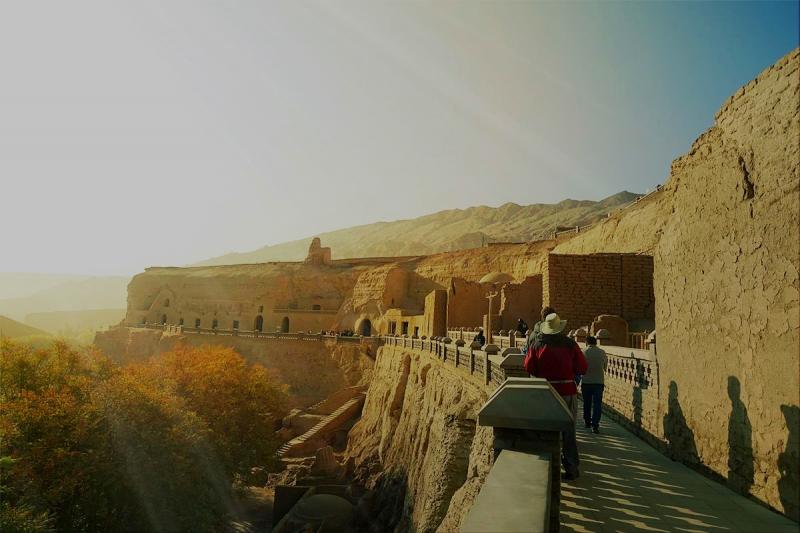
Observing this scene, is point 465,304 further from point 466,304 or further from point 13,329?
point 13,329

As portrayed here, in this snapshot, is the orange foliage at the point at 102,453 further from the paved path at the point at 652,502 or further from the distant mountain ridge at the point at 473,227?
the distant mountain ridge at the point at 473,227

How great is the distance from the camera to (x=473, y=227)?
11125cm

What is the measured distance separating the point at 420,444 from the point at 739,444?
1002 cm

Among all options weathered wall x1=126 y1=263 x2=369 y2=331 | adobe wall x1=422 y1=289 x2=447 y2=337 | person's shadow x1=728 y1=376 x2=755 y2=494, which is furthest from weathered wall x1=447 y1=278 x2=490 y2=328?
person's shadow x1=728 y1=376 x2=755 y2=494

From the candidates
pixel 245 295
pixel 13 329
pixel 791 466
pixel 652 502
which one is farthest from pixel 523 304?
pixel 13 329

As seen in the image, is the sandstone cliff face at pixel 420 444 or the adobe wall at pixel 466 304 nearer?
the sandstone cliff face at pixel 420 444

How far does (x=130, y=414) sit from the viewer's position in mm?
15109

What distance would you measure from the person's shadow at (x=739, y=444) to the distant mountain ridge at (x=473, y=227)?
6235 cm

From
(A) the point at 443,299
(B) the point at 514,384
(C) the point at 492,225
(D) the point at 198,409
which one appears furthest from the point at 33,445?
(C) the point at 492,225

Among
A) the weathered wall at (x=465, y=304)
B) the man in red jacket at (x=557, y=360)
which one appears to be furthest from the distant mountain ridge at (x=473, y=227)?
the man in red jacket at (x=557, y=360)

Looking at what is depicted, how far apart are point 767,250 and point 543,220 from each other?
300ft

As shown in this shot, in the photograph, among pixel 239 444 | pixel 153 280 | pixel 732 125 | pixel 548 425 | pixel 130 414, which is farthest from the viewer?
pixel 153 280

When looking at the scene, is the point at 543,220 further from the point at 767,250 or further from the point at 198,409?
the point at 767,250

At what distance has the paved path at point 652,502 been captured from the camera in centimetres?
367
